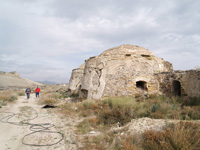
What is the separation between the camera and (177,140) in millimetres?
2666

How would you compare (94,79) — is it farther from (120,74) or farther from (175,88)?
(175,88)

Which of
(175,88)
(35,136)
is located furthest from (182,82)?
(35,136)

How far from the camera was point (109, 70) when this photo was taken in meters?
10.2

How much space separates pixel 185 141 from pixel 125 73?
7.47m

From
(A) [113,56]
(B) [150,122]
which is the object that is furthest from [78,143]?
(A) [113,56]

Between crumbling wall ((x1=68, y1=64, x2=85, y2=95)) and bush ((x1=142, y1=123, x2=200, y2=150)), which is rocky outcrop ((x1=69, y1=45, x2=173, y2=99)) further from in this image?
bush ((x1=142, y1=123, x2=200, y2=150))

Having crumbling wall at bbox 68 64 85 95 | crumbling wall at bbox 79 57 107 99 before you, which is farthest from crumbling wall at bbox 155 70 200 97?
crumbling wall at bbox 68 64 85 95

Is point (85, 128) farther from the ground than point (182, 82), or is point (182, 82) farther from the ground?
point (182, 82)

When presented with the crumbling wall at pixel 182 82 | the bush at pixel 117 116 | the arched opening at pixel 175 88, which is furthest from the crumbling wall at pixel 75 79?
the bush at pixel 117 116

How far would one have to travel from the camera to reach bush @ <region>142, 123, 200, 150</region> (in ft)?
8.59

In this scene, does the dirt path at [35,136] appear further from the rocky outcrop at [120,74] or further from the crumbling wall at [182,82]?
the crumbling wall at [182,82]

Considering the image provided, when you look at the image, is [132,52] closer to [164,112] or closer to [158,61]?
[158,61]

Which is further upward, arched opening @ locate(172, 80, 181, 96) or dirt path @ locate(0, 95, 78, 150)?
arched opening @ locate(172, 80, 181, 96)

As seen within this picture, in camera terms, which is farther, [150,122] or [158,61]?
[158,61]
